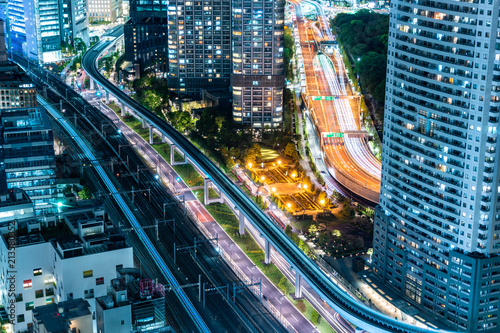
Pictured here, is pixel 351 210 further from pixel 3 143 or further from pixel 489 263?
pixel 3 143

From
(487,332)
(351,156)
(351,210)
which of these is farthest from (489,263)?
(351,156)

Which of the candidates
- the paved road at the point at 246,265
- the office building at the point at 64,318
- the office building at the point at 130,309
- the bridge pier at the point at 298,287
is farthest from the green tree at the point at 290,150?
the office building at the point at 64,318

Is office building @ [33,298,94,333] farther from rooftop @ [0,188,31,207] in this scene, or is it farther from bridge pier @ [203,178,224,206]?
bridge pier @ [203,178,224,206]

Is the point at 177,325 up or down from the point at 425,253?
down

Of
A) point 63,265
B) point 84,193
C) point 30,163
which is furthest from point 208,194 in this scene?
point 63,265

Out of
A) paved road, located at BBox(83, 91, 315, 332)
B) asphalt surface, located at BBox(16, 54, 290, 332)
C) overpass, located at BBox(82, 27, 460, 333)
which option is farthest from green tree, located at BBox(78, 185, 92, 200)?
overpass, located at BBox(82, 27, 460, 333)

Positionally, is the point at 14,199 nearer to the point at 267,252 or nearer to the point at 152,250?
the point at 152,250
